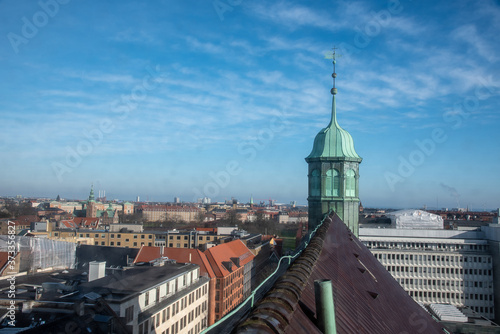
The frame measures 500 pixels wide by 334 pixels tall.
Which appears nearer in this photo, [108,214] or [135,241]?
[135,241]

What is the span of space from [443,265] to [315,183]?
37.6 m

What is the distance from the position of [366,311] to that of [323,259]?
41.9 inches

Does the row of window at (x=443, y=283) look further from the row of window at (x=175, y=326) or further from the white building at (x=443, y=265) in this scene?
the row of window at (x=175, y=326)

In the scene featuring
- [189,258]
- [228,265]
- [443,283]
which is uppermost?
[189,258]

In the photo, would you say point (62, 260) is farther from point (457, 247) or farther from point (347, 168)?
point (457, 247)

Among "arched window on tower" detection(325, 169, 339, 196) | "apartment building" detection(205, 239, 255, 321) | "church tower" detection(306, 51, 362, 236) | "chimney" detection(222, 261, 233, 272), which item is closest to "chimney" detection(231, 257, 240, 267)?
"apartment building" detection(205, 239, 255, 321)

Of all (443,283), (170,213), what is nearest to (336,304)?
(443,283)

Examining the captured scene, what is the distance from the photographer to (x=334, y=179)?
1612 cm

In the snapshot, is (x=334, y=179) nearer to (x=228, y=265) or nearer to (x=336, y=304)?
(x=336, y=304)

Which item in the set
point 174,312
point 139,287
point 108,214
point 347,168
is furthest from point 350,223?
point 108,214

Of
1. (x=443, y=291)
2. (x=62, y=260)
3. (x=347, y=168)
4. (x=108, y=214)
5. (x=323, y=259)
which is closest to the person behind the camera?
(x=323, y=259)

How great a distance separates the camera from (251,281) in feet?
160

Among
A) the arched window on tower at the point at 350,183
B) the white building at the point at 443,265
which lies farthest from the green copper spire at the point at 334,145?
the white building at the point at 443,265

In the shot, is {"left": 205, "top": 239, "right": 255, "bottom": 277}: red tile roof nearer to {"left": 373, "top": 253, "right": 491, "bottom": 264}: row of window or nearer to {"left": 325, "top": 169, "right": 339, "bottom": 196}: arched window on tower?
{"left": 373, "top": 253, "right": 491, "bottom": 264}: row of window
